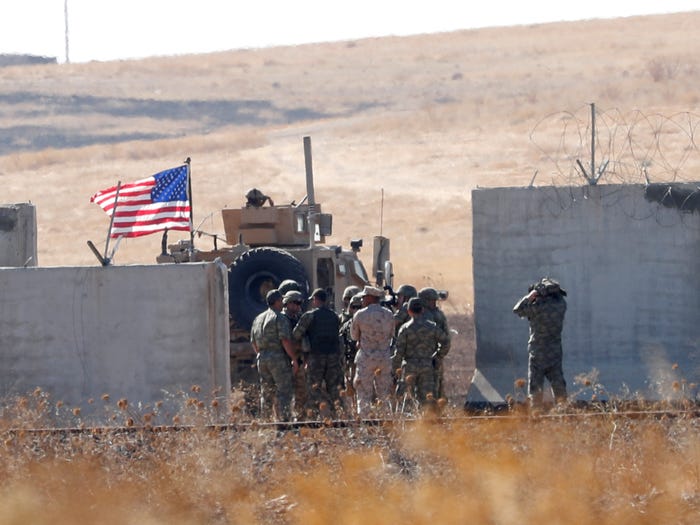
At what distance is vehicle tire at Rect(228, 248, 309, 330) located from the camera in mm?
15672

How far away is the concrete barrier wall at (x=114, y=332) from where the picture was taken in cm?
1316

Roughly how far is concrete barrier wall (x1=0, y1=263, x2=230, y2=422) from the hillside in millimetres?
11408

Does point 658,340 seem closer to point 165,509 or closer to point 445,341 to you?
point 445,341

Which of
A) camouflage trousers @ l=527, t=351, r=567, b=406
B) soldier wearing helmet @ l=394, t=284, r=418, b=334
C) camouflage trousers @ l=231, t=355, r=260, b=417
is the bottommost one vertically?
camouflage trousers @ l=231, t=355, r=260, b=417

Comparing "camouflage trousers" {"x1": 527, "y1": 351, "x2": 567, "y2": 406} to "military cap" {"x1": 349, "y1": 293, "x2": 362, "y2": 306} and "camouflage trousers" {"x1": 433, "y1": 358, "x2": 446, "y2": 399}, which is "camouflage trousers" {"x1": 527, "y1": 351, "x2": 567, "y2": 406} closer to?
"camouflage trousers" {"x1": 433, "y1": 358, "x2": 446, "y2": 399}

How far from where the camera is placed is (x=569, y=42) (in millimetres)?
98125

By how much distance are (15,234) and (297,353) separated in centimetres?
597

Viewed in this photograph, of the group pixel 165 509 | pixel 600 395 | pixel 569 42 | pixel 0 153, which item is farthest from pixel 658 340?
pixel 569 42

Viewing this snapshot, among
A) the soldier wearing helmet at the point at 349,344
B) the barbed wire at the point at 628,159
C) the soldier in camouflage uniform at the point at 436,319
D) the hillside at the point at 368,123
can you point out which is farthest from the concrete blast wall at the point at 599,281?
the hillside at the point at 368,123

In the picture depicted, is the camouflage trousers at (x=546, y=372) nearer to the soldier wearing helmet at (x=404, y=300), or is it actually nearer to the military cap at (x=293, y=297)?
the soldier wearing helmet at (x=404, y=300)

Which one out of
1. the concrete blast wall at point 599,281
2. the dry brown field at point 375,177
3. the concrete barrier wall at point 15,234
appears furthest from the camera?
the concrete barrier wall at point 15,234

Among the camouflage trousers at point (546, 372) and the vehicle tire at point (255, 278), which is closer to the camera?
the camouflage trousers at point (546, 372)

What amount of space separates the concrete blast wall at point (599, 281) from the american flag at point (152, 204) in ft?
10.5

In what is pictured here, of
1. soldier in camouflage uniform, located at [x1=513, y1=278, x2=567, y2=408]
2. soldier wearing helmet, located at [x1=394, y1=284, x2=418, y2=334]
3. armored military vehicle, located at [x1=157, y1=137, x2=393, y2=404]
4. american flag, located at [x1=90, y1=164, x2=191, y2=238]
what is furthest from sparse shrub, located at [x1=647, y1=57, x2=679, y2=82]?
soldier wearing helmet, located at [x1=394, y1=284, x2=418, y2=334]
